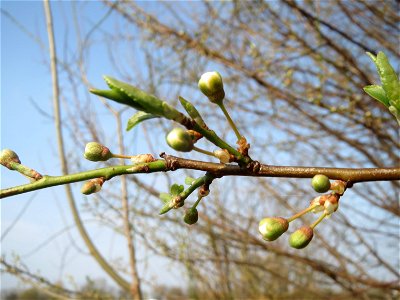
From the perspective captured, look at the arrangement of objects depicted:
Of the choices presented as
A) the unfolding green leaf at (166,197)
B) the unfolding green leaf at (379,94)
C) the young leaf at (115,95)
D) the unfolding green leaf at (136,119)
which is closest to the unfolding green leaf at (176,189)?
the unfolding green leaf at (166,197)

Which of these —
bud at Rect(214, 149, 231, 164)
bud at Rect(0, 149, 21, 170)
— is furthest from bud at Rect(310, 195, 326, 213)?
bud at Rect(0, 149, 21, 170)

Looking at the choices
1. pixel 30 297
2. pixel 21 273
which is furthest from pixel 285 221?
pixel 30 297

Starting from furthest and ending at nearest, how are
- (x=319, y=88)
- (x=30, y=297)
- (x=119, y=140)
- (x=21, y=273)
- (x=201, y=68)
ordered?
(x=30, y=297), (x=201, y=68), (x=319, y=88), (x=119, y=140), (x=21, y=273)

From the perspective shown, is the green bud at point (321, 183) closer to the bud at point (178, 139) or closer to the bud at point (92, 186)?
the bud at point (178, 139)

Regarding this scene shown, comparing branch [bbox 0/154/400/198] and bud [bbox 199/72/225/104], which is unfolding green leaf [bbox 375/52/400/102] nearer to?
branch [bbox 0/154/400/198]

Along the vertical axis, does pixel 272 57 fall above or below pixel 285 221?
above

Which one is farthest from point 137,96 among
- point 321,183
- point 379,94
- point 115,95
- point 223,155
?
point 379,94

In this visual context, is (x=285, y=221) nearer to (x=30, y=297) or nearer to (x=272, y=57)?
(x=272, y=57)
